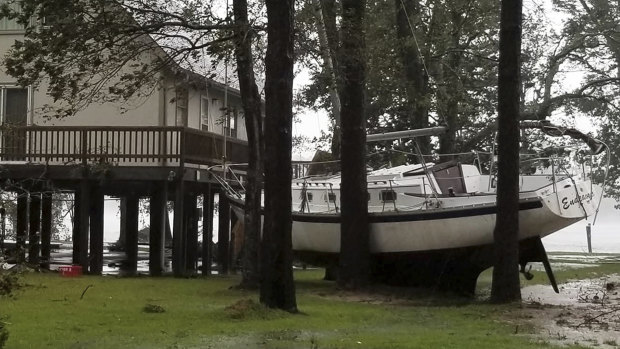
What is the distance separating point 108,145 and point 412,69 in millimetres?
9352

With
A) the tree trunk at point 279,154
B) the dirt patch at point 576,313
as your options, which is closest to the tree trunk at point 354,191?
the dirt patch at point 576,313

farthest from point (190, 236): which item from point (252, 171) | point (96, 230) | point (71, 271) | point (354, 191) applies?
point (354, 191)

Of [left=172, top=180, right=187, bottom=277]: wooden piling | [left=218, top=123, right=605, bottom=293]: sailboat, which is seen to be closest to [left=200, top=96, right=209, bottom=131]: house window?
[left=172, top=180, right=187, bottom=277]: wooden piling

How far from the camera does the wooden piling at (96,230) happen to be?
25.4 meters

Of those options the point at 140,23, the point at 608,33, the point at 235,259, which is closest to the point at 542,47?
the point at 608,33

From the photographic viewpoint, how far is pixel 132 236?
1219 inches

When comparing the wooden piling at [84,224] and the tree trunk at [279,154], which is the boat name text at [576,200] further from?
the wooden piling at [84,224]

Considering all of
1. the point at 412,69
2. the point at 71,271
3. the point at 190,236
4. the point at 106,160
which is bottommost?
the point at 71,271

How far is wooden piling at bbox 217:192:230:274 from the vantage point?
3017 cm

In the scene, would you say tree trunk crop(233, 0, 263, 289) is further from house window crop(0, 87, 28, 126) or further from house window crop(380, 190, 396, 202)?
house window crop(0, 87, 28, 126)

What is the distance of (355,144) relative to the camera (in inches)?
808

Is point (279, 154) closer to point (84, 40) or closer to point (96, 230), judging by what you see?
point (84, 40)

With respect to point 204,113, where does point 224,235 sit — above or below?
below

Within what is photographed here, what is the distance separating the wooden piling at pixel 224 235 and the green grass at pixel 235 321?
34.8 ft
